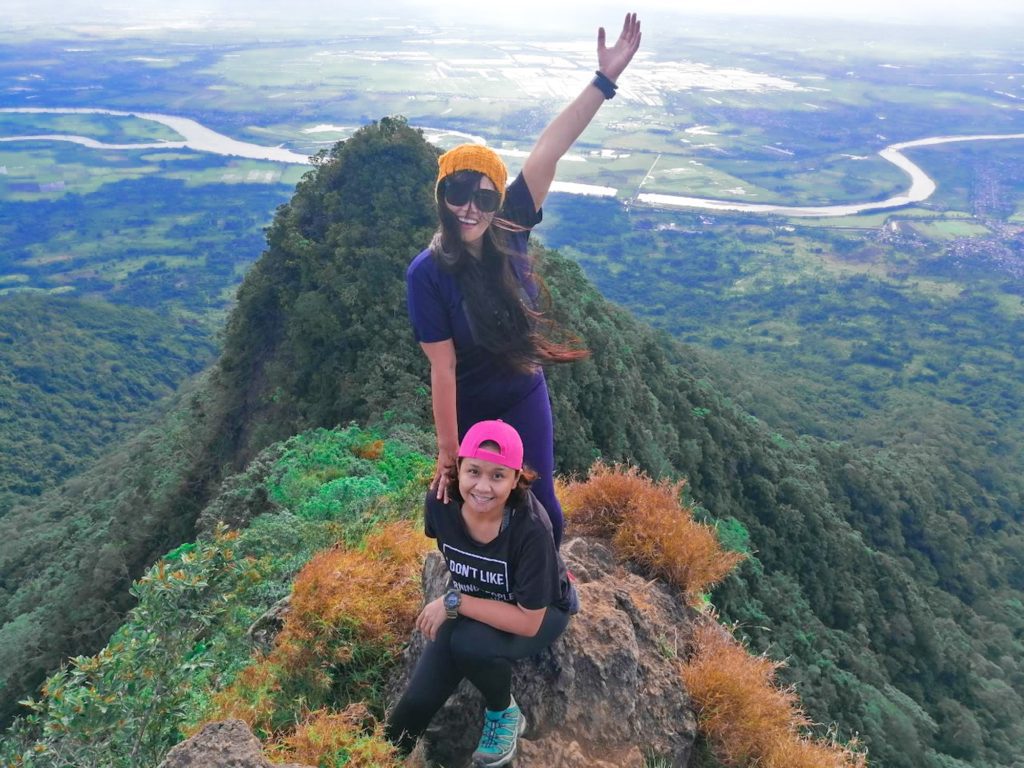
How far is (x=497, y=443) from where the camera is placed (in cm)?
345

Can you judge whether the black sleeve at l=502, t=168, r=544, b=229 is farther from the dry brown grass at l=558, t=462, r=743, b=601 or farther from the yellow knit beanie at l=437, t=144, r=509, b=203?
the dry brown grass at l=558, t=462, r=743, b=601

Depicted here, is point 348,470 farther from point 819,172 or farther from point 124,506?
point 819,172

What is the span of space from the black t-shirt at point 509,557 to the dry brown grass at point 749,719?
155 cm

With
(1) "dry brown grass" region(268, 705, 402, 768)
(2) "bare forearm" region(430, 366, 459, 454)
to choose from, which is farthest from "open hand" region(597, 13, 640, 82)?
(1) "dry brown grass" region(268, 705, 402, 768)

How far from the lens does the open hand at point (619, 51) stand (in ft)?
13.7

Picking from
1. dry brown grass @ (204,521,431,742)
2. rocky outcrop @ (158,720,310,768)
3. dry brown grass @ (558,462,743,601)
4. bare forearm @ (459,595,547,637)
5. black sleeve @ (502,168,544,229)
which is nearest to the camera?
rocky outcrop @ (158,720,310,768)

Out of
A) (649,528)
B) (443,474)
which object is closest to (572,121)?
(443,474)

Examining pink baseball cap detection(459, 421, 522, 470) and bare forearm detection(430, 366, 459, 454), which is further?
bare forearm detection(430, 366, 459, 454)

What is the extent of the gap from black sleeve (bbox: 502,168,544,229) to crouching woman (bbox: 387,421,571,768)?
119 cm

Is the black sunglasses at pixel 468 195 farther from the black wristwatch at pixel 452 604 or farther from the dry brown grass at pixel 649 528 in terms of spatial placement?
the dry brown grass at pixel 649 528

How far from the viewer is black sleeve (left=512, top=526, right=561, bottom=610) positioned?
11.8 feet

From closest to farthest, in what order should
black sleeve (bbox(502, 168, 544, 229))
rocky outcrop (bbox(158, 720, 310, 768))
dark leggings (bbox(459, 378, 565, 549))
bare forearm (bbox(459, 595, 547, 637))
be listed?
1. rocky outcrop (bbox(158, 720, 310, 768))
2. bare forearm (bbox(459, 595, 547, 637))
3. black sleeve (bbox(502, 168, 544, 229))
4. dark leggings (bbox(459, 378, 565, 549))

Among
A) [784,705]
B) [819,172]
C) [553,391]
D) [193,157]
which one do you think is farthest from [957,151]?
[784,705]

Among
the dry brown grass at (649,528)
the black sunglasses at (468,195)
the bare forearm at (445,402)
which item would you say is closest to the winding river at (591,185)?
the dry brown grass at (649,528)
